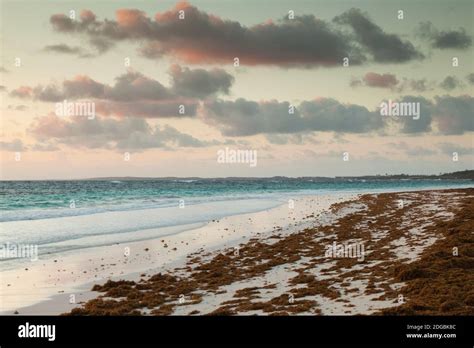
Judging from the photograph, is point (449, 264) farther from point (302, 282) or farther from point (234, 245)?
point (234, 245)

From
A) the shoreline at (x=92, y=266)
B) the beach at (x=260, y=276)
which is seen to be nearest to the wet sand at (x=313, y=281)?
the beach at (x=260, y=276)

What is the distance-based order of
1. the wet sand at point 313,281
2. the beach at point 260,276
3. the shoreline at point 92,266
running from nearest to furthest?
the wet sand at point 313,281 → the beach at point 260,276 → the shoreline at point 92,266

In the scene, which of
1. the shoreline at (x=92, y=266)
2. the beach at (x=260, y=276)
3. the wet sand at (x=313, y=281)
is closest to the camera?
the wet sand at (x=313, y=281)

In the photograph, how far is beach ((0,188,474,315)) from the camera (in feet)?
43.3

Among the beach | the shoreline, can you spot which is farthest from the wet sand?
the shoreline

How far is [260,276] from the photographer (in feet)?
59.3

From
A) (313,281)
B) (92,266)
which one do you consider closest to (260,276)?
(313,281)

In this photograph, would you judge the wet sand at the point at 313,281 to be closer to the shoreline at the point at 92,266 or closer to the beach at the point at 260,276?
the beach at the point at 260,276

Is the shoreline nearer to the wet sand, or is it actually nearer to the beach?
the beach

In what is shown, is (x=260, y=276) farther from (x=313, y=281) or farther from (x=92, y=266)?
(x=92, y=266)

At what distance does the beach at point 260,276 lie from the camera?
13.2 meters
